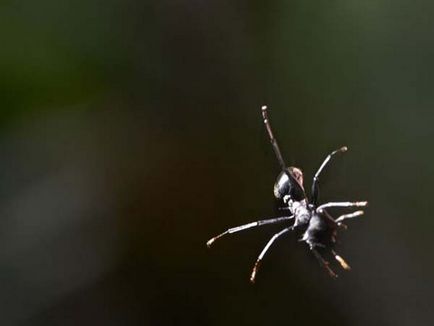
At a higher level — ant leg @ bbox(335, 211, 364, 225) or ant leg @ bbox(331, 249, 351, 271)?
ant leg @ bbox(335, 211, 364, 225)

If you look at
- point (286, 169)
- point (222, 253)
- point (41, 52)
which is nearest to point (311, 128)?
point (286, 169)

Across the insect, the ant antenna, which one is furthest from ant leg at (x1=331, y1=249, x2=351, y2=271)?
the ant antenna

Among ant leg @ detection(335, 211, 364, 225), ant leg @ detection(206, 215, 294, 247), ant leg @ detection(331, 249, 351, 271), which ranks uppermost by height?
ant leg @ detection(206, 215, 294, 247)

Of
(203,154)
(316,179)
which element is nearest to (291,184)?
(316,179)

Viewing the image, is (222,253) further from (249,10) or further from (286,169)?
(249,10)

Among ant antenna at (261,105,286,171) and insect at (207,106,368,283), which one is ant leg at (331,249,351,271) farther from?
ant antenna at (261,105,286,171)

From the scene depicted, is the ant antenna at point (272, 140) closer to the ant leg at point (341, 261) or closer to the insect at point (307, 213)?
the insect at point (307, 213)
